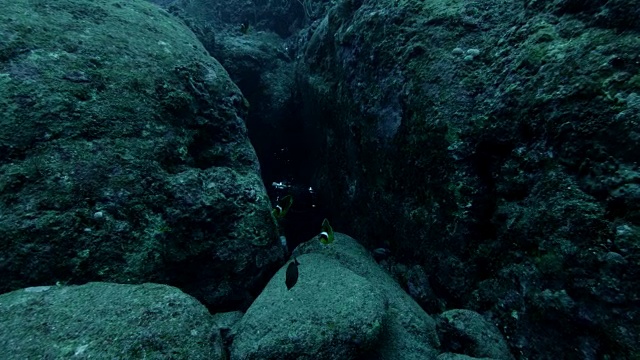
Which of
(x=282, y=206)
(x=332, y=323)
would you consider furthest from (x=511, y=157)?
(x=282, y=206)

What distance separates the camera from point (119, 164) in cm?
317

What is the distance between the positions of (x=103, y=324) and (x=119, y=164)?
1557mm

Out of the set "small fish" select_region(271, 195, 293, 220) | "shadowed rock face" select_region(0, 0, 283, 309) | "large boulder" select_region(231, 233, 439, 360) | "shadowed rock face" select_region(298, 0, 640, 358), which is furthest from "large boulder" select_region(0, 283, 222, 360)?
"shadowed rock face" select_region(298, 0, 640, 358)

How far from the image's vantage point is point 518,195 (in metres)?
2.67

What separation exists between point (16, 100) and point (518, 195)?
4500 mm

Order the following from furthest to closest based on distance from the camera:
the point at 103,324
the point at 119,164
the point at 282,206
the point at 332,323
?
the point at 282,206
the point at 119,164
the point at 332,323
the point at 103,324

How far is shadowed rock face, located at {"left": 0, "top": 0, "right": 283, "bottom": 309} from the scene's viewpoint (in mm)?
2729

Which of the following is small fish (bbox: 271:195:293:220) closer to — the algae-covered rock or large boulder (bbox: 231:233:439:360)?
large boulder (bbox: 231:233:439:360)

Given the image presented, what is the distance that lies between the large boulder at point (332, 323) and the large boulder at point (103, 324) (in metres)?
0.47

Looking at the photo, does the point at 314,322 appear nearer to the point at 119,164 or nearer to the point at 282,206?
the point at 282,206

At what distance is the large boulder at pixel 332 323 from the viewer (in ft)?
8.55

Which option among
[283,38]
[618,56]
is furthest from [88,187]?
[283,38]

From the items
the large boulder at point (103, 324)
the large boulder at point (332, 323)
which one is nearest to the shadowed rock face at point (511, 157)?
the large boulder at point (332, 323)

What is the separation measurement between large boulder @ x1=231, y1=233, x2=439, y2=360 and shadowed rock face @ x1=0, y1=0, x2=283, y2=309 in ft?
2.60
